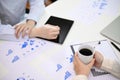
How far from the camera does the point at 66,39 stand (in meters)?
1.09

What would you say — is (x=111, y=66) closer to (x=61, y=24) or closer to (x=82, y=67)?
(x=82, y=67)

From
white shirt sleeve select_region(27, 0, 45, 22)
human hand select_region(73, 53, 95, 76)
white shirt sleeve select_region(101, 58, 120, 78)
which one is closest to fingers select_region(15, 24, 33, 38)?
white shirt sleeve select_region(27, 0, 45, 22)

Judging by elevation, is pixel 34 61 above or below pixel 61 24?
below

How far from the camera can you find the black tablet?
1.08 m

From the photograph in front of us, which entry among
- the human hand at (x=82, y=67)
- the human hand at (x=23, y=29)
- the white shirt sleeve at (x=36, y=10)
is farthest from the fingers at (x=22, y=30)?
the human hand at (x=82, y=67)

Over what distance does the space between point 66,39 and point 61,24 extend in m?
0.14

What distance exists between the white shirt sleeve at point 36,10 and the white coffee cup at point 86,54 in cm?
48

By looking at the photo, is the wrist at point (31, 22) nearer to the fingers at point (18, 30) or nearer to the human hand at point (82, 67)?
the fingers at point (18, 30)

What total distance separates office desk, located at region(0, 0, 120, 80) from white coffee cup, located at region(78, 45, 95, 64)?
0.10 metres

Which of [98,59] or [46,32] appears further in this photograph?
[46,32]

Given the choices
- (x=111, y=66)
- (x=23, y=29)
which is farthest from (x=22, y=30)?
(x=111, y=66)

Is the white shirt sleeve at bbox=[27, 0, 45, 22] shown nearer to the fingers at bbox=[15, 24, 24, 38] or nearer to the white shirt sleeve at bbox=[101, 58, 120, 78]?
the fingers at bbox=[15, 24, 24, 38]

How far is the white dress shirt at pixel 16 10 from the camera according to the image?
124 cm

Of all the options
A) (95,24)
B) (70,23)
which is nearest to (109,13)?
(95,24)
